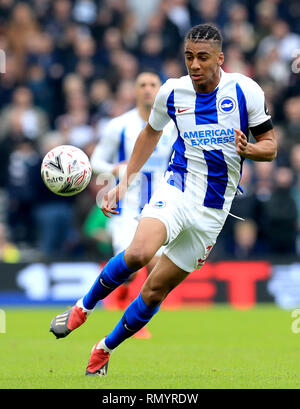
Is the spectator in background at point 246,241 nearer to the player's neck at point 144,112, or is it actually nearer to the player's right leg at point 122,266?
the player's neck at point 144,112

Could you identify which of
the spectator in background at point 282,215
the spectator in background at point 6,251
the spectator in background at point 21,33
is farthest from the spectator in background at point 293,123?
the spectator in background at point 21,33

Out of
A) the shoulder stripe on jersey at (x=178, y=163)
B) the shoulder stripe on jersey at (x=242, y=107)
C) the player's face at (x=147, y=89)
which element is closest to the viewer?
the shoulder stripe on jersey at (x=242, y=107)

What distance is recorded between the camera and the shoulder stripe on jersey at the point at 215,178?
6.83 m

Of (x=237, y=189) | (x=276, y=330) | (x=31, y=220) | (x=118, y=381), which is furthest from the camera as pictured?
(x=31, y=220)

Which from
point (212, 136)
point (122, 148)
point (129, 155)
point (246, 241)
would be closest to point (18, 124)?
point (246, 241)

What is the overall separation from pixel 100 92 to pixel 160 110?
31.3 feet

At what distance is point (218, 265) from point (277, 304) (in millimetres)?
1187

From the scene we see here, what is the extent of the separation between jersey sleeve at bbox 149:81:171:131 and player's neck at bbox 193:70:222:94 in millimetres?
272

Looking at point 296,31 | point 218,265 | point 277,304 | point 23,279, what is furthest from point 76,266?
point 296,31

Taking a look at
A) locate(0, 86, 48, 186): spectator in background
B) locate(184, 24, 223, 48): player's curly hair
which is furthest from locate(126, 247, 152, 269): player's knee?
locate(0, 86, 48, 186): spectator in background

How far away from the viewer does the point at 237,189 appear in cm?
702

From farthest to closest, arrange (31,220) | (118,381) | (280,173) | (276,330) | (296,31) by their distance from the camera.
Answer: (296,31) → (31,220) → (280,173) → (276,330) → (118,381)

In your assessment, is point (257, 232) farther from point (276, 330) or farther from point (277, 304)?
point (276, 330)

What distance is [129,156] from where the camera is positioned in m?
10.1
